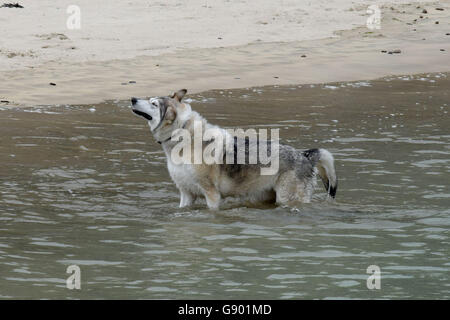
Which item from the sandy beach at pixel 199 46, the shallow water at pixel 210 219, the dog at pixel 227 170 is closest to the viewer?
the shallow water at pixel 210 219

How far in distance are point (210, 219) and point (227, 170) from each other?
0.60 m

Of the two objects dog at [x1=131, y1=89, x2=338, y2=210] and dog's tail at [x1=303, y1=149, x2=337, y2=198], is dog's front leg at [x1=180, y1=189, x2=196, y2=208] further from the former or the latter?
dog's tail at [x1=303, y1=149, x2=337, y2=198]

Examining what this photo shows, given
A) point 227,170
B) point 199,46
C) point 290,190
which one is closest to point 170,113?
point 227,170

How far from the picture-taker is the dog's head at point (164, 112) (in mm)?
9786

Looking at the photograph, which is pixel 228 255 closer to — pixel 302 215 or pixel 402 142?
pixel 302 215

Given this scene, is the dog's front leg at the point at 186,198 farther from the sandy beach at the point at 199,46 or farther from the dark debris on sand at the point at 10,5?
the dark debris on sand at the point at 10,5

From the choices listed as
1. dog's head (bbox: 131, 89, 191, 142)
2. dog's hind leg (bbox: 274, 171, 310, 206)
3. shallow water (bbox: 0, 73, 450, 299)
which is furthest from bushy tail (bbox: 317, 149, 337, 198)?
dog's head (bbox: 131, 89, 191, 142)

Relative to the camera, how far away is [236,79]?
61.0 feet

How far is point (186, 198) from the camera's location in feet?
33.8

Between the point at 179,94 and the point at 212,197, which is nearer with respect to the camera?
the point at 179,94

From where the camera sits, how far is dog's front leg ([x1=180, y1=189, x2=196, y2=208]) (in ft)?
33.6

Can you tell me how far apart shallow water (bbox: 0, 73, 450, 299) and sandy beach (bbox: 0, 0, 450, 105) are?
2.00 metres

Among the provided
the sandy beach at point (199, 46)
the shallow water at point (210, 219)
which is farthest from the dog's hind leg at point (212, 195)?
the sandy beach at point (199, 46)

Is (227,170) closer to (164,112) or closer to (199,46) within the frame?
(164,112)
